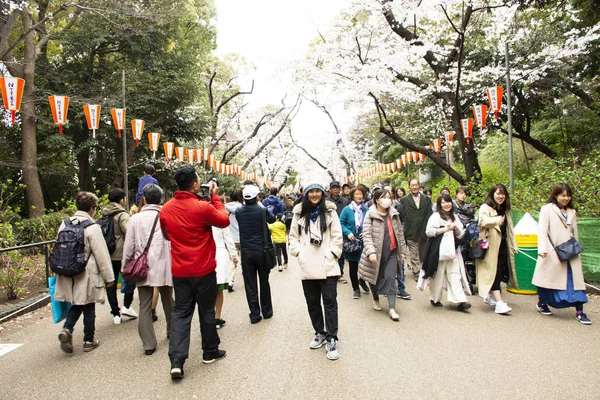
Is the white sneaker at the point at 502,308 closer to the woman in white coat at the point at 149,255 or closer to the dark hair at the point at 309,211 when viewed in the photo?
Answer: the dark hair at the point at 309,211

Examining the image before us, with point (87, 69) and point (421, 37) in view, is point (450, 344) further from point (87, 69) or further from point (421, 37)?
point (87, 69)

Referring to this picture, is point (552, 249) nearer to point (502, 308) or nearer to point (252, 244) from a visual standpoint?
point (502, 308)

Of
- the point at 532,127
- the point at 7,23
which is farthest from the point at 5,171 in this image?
the point at 532,127

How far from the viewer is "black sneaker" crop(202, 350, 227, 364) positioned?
414 centimetres

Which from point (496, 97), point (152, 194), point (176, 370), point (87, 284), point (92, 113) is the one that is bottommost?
point (176, 370)

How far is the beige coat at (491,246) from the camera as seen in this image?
229 inches

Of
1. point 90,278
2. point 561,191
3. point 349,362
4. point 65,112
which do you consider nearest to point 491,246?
point 561,191

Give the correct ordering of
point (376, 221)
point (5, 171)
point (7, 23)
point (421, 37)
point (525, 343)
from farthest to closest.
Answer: point (5, 171) < point (421, 37) < point (7, 23) < point (376, 221) < point (525, 343)

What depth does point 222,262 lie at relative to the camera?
5.57 metres

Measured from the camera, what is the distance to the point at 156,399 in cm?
342

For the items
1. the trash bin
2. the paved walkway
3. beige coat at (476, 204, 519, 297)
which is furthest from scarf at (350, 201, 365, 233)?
the trash bin

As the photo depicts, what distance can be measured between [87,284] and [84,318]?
1.55ft

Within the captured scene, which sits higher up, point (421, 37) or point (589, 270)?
point (421, 37)

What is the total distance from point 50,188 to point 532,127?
2334cm
